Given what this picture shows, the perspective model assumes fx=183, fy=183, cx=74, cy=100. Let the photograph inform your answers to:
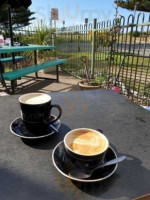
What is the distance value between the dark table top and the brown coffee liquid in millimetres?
88

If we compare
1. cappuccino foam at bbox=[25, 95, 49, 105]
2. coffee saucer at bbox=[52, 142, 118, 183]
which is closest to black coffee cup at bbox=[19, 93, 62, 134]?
cappuccino foam at bbox=[25, 95, 49, 105]

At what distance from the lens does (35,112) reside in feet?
2.22

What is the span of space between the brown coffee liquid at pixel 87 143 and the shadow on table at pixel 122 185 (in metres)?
0.09

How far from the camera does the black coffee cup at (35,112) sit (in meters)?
0.67

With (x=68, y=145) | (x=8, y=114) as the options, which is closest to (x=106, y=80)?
(x=8, y=114)

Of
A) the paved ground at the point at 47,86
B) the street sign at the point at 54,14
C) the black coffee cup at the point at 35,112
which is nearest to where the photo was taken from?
the black coffee cup at the point at 35,112

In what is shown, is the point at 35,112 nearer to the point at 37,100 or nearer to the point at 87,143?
the point at 37,100

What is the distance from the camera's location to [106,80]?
Answer: 4.00 m

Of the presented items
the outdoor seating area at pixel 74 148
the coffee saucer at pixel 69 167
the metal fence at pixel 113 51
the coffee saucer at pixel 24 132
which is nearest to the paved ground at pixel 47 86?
the metal fence at pixel 113 51

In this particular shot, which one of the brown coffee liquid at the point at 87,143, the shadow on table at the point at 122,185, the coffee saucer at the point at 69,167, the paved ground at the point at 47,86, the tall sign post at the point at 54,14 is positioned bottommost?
the paved ground at the point at 47,86

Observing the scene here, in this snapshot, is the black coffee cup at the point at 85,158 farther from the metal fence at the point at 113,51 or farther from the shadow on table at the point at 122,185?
the metal fence at the point at 113,51

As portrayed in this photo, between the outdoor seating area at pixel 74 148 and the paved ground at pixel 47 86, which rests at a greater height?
the outdoor seating area at pixel 74 148

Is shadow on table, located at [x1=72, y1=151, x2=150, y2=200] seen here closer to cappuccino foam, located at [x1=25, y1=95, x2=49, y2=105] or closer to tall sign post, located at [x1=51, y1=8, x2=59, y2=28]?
cappuccino foam, located at [x1=25, y1=95, x2=49, y2=105]

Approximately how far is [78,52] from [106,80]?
195cm
